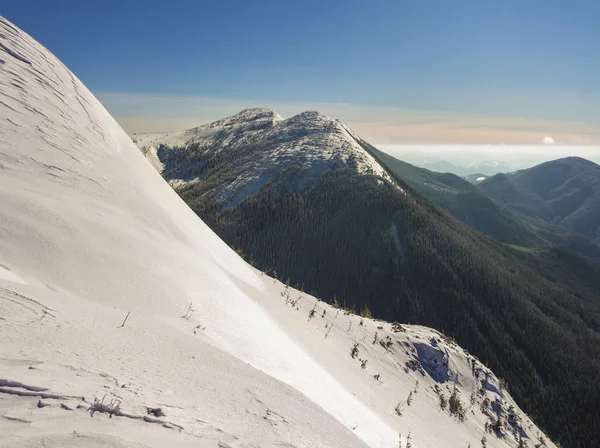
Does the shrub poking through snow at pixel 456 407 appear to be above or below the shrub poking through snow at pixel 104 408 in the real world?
below

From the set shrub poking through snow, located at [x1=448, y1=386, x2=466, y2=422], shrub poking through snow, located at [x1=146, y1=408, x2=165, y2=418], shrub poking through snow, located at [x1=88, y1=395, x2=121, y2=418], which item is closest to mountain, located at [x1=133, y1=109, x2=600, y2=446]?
shrub poking through snow, located at [x1=448, y1=386, x2=466, y2=422]

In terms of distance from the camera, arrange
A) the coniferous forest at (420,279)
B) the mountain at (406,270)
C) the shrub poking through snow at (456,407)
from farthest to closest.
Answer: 1. the mountain at (406,270)
2. the coniferous forest at (420,279)
3. the shrub poking through snow at (456,407)

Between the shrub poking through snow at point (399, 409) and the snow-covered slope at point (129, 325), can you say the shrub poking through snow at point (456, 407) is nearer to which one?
the snow-covered slope at point (129, 325)

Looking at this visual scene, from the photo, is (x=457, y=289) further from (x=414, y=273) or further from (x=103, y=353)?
(x=103, y=353)

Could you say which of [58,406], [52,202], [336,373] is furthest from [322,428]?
[52,202]

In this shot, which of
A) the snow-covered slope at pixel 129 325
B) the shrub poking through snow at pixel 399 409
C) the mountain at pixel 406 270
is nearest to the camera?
the snow-covered slope at pixel 129 325

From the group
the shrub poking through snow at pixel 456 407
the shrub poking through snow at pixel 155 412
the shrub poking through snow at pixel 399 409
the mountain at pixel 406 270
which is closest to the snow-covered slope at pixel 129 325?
the shrub poking through snow at pixel 155 412

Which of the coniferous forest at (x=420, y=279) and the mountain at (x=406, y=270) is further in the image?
the mountain at (x=406, y=270)

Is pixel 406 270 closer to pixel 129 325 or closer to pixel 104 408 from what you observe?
pixel 129 325
